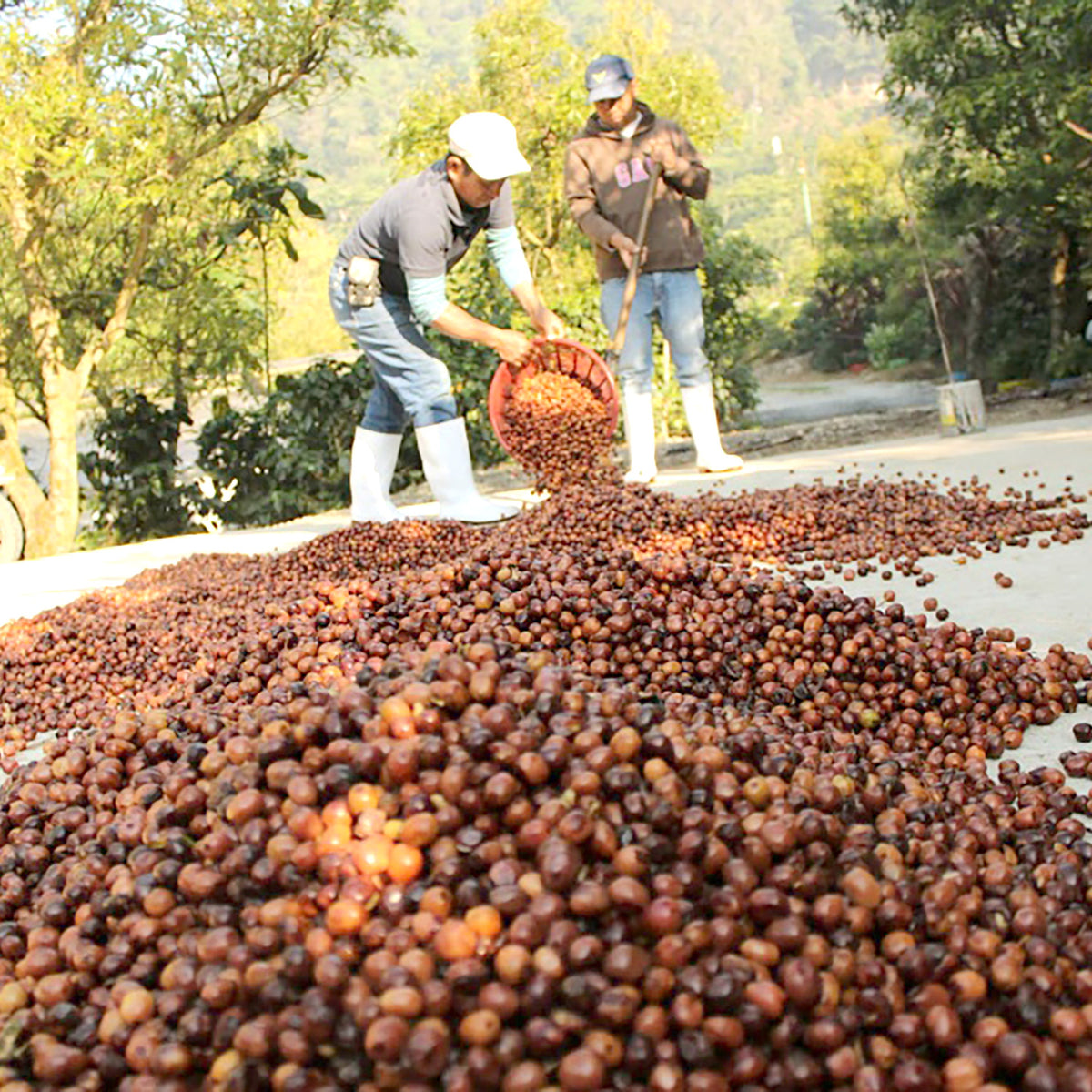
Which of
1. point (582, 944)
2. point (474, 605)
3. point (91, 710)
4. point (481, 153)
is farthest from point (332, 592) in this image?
point (481, 153)

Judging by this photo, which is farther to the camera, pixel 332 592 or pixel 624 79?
pixel 624 79

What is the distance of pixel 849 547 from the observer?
4438mm

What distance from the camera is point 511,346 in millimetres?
6199

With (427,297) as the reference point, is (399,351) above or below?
below

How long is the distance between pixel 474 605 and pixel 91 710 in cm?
135

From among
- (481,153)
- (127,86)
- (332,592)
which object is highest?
(127,86)

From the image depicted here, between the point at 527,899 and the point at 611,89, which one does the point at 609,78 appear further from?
the point at 527,899

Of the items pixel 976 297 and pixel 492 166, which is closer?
pixel 492 166

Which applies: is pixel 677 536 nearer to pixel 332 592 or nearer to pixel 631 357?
pixel 332 592

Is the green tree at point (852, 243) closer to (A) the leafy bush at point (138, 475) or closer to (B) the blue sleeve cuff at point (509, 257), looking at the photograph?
(A) the leafy bush at point (138, 475)

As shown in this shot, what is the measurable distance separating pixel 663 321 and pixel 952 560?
3.39 metres

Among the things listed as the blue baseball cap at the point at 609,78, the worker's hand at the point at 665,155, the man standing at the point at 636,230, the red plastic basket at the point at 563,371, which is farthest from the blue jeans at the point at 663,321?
the blue baseball cap at the point at 609,78

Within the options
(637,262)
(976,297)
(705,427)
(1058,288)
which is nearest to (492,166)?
(637,262)

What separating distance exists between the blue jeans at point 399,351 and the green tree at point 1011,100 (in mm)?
6185
